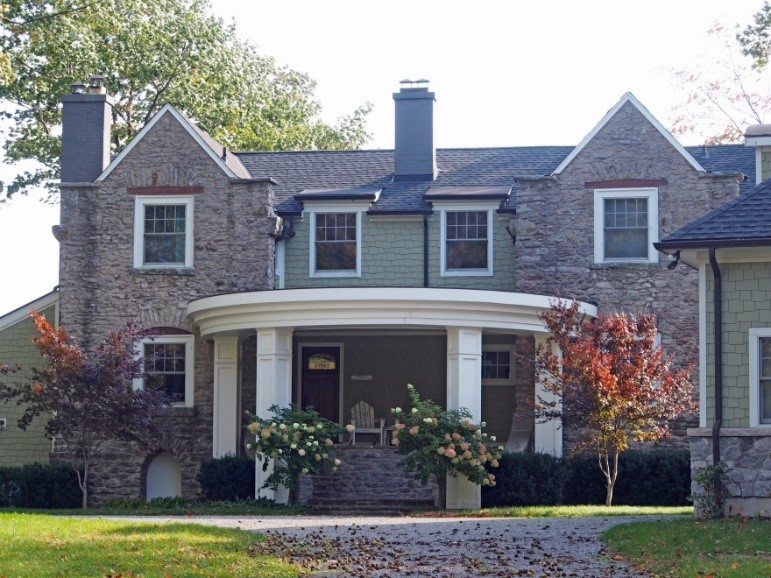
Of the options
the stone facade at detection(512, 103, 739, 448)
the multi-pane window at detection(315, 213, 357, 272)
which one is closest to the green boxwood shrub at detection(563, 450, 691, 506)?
the stone facade at detection(512, 103, 739, 448)

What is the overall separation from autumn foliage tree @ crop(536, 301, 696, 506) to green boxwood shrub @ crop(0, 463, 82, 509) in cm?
963

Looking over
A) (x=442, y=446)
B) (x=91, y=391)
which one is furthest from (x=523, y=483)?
(x=91, y=391)

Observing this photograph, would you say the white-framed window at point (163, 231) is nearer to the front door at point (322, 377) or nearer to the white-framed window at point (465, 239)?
the front door at point (322, 377)

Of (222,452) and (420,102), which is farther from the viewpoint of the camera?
(420,102)

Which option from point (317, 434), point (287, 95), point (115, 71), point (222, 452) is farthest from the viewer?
point (287, 95)

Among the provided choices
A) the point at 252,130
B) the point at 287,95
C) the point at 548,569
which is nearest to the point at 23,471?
the point at 548,569

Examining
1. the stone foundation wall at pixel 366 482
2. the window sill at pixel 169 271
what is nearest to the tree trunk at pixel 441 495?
the stone foundation wall at pixel 366 482

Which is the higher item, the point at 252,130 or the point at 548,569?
the point at 252,130

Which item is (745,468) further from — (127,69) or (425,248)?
(127,69)

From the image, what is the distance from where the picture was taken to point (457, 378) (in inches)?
948

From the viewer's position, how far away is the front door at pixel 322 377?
97.3ft

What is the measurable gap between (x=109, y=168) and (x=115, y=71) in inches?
464

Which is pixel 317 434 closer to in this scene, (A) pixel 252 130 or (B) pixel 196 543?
(B) pixel 196 543

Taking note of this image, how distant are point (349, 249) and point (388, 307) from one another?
5834mm
